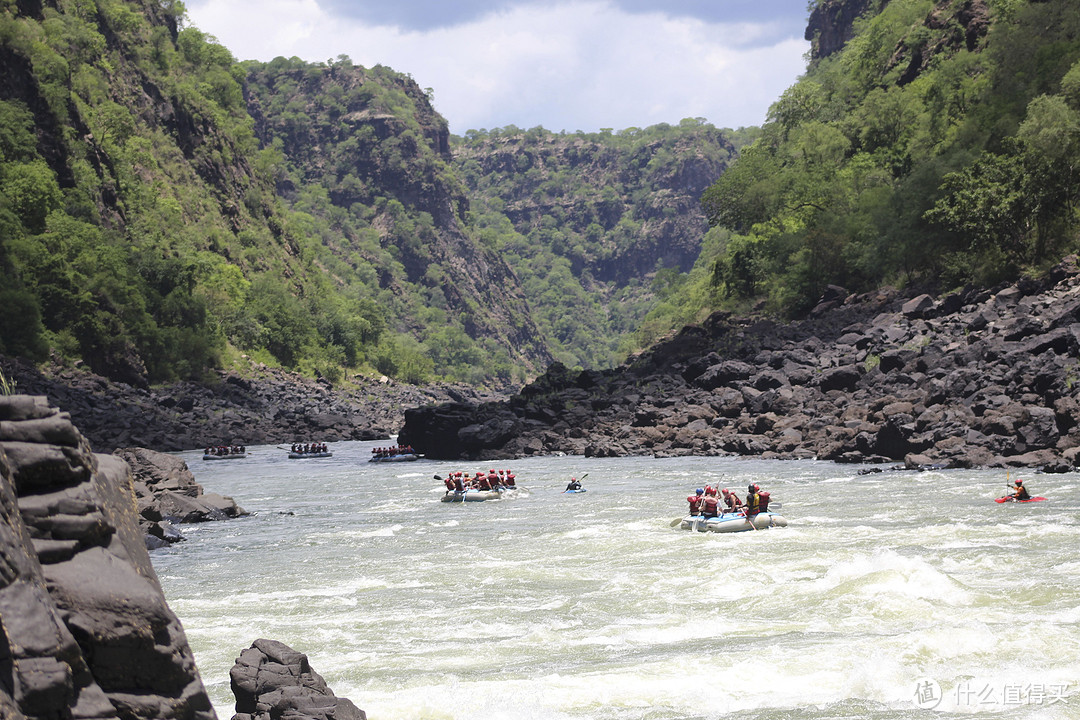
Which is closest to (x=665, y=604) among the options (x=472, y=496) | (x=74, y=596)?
(x=74, y=596)

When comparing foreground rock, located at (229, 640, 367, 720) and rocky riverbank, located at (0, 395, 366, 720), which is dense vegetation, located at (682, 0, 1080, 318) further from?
Answer: rocky riverbank, located at (0, 395, 366, 720)

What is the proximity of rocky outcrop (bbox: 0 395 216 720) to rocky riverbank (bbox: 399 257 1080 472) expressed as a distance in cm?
2900

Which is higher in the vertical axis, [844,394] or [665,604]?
[844,394]

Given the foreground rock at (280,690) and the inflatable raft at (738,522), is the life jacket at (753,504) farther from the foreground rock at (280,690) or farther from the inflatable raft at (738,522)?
the foreground rock at (280,690)

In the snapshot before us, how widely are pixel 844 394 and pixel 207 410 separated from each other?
46205 millimetres

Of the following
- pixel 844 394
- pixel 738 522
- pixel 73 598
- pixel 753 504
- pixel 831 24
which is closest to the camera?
pixel 73 598

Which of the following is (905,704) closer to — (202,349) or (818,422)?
(818,422)

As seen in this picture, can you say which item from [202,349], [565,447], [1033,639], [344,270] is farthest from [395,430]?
[344,270]

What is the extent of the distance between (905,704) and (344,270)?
17923 centimetres

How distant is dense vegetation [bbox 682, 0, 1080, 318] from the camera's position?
1966 inches

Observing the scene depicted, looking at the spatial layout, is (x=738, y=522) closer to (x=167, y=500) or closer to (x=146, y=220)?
(x=167, y=500)

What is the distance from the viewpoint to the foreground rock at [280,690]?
390 inches

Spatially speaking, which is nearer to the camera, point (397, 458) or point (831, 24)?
point (397, 458)

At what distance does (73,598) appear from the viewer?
6.59 metres
